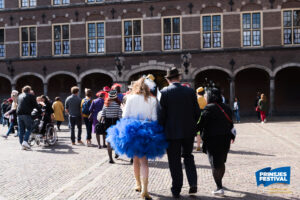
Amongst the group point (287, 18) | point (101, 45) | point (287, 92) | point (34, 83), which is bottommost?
point (287, 92)

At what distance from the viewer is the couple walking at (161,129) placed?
4.63 meters

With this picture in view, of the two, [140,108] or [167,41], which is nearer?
[140,108]

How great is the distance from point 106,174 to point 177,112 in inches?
91.0

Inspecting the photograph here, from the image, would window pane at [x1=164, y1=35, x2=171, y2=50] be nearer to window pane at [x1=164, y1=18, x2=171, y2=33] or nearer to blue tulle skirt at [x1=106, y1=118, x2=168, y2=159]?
window pane at [x1=164, y1=18, x2=171, y2=33]

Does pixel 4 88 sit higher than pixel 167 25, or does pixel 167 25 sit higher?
pixel 167 25

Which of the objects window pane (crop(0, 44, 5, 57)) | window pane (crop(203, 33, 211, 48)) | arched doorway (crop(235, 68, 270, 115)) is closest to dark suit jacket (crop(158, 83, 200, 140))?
window pane (crop(203, 33, 211, 48))

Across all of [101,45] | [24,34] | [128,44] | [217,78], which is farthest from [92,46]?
[217,78]

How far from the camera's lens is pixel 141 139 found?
460cm

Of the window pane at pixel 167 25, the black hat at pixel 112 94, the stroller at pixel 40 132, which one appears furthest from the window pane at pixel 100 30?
the black hat at pixel 112 94

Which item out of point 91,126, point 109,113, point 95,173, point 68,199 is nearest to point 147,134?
point 68,199

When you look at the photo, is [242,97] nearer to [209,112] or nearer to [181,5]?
[181,5]

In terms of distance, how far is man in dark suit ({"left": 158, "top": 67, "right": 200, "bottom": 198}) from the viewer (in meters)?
4.68

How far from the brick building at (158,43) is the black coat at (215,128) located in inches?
639

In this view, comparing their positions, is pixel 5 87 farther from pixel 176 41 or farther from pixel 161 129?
pixel 161 129
